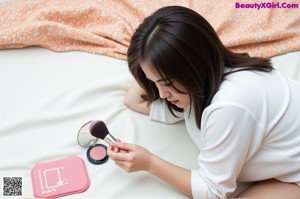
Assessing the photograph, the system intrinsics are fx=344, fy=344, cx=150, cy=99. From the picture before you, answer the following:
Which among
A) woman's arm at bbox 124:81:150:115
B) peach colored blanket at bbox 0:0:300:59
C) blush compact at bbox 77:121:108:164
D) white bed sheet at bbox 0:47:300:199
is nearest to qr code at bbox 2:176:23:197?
white bed sheet at bbox 0:47:300:199

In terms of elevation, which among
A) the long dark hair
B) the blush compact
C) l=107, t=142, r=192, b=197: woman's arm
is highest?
the long dark hair

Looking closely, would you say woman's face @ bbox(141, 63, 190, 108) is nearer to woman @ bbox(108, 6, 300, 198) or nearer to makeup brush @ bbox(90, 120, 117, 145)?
woman @ bbox(108, 6, 300, 198)

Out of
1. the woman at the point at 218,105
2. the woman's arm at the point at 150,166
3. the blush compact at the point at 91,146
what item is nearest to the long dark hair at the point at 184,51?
the woman at the point at 218,105

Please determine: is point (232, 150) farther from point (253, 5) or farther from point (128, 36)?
point (253, 5)

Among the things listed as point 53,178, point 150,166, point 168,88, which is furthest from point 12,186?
point 168,88

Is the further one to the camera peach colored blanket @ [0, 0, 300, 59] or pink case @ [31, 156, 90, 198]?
peach colored blanket @ [0, 0, 300, 59]

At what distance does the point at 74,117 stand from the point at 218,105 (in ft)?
1.59

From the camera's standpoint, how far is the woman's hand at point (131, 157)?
811mm

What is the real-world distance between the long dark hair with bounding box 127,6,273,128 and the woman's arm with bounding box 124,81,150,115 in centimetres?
27

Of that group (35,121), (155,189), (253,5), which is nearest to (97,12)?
(35,121)

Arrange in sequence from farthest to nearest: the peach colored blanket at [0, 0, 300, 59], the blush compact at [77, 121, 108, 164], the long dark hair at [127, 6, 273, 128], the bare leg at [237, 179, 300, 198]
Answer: the peach colored blanket at [0, 0, 300, 59]
the blush compact at [77, 121, 108, 164]
the bare leg at [237, 179, 300, 198]
the long dark hair at [127, 6, 273, 128]

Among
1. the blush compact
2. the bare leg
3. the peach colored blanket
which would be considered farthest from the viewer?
the peach colored blanket

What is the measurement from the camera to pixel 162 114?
0.97 meters

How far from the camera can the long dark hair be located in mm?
A: 651
